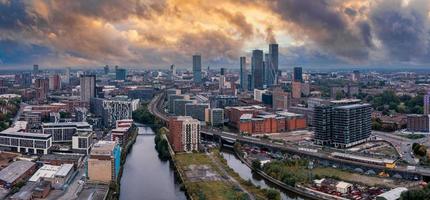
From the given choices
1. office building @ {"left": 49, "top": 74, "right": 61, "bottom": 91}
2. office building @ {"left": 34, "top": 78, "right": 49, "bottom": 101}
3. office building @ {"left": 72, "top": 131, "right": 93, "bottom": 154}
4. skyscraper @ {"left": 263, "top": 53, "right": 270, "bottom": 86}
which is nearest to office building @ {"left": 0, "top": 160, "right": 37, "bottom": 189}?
office building @ {"left": 72, "top": 131, "right": 93, "bottom": 154}

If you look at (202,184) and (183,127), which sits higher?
(183,127)

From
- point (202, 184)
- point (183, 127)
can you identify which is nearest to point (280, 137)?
point (183, 127)

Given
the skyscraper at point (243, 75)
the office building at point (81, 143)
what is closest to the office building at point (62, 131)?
the office building at point (81, 143)

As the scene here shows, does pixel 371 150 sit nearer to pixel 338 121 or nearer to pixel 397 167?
pixel 338 121

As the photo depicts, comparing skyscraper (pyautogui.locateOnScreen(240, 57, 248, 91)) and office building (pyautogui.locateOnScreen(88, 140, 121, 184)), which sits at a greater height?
skyscraper (pyautogui.locateOnScreen(240, 57, 248, 91))

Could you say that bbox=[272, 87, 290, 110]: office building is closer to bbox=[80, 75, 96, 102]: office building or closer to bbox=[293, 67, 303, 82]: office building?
bbox=[80, 75, 96, 102]: office building

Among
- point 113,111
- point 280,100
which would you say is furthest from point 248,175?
point 280,100
